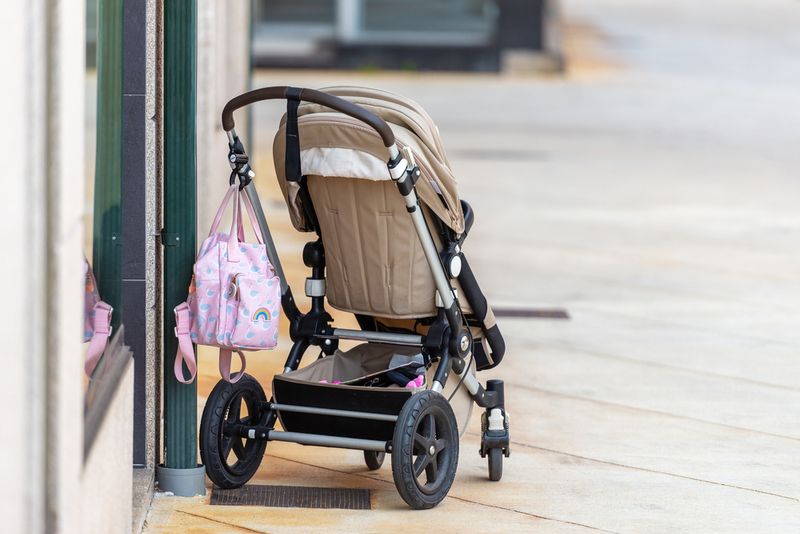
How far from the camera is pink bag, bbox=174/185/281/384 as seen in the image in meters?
4.73

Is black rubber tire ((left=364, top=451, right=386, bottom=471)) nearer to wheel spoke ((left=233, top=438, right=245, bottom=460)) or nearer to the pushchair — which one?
the pushchair

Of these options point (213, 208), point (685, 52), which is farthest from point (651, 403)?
point (685, 52)

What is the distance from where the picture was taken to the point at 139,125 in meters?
4.88

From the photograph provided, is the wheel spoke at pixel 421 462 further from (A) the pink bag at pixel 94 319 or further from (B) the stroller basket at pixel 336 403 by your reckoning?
(A) the pink bag at pixel 94 319

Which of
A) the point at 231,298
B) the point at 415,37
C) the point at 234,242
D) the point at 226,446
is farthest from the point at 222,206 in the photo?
the point at 415,37

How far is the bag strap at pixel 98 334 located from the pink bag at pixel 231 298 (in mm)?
466

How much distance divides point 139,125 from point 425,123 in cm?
97

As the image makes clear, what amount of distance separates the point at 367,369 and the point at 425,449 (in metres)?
0.64

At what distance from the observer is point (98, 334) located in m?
4.16

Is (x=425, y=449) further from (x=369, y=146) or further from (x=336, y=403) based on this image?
(x=369, y=146)

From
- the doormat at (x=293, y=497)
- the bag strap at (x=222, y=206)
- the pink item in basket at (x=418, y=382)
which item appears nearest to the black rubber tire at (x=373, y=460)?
the doormat at (x=293, y=497)

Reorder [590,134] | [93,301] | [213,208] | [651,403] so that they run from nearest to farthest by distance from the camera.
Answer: [93,301] < [651,403] < [213,208] < [590,134]

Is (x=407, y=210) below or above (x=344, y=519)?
above

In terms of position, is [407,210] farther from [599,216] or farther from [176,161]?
[599,216]
